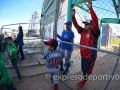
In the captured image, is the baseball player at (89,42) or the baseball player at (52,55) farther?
the baseball player at (52,55)

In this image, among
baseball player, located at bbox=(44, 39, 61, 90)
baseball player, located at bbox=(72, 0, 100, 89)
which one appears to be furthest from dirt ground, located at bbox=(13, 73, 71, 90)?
baseball player, located at bbox=(72, 0, 100, 89)

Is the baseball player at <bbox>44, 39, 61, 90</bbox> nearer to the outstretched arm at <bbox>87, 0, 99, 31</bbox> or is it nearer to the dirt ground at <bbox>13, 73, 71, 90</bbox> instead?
the dirt ground at <bbox>13, 73, 71, 90</bbox>

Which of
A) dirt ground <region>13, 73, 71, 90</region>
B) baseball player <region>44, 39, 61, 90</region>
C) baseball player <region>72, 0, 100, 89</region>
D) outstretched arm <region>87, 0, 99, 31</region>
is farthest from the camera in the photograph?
dirt ground <region>13, 73, 71, 90</region>

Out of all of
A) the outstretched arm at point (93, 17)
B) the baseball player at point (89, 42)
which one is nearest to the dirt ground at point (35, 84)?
the baseball player at point (89, 42)

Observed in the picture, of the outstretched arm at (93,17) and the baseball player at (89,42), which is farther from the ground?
the outstretched arm at (93,17)

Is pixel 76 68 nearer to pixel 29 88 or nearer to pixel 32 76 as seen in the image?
pixel 32 76

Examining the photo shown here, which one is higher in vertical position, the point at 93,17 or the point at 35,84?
the point at 93,17

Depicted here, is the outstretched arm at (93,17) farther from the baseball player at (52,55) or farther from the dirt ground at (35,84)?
the dirt ground at (35,84)

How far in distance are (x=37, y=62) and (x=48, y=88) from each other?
2.36 metres

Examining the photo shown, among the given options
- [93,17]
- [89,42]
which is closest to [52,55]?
[89,42]

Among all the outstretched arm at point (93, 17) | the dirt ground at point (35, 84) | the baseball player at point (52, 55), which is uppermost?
the outstretched arm at point (93, 17)

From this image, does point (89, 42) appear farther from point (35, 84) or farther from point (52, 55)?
point (35, 84)

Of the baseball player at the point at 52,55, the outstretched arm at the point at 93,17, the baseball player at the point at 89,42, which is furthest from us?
the baseball player at the point at 52,55

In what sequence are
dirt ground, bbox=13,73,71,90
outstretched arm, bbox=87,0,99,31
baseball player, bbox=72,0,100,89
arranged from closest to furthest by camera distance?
outstretched arm, bbox=87,0,99,31 < baseball player, bbox=72,0,100,89 < dirt ground, bbox=13,73,71,90
